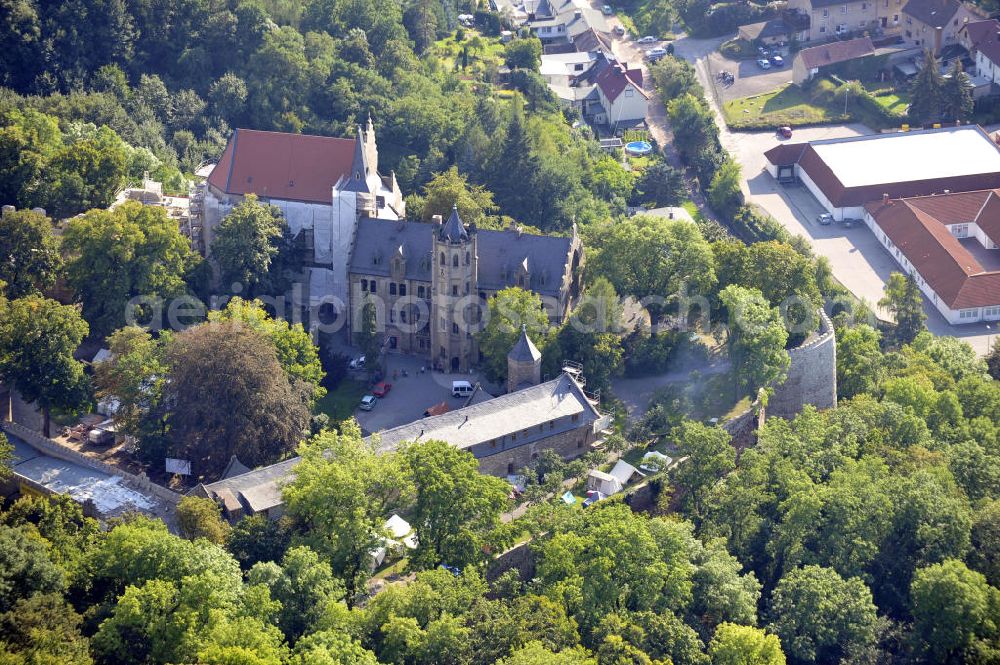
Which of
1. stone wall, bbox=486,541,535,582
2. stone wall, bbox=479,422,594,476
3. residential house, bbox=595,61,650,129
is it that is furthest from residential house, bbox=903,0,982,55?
stone wall, bbox=486,541,535,582

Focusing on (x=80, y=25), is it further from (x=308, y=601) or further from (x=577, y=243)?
(x=308, y=601)

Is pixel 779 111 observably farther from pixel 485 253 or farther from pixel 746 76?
pixel 485 253

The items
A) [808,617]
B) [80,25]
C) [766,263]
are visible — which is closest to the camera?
[808,617]

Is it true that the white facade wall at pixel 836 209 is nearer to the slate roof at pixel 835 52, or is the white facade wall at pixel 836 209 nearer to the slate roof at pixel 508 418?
the slate roof at pixel 835 52

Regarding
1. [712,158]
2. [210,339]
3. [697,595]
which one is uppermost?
[210,339]

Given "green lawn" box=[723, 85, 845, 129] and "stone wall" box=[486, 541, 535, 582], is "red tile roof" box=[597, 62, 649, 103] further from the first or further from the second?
"stone wall" box=[486, 541, 535, 582]

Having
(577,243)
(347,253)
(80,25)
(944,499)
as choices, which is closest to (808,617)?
(944,499)

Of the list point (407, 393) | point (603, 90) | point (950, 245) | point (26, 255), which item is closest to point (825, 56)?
point (603, 90)
